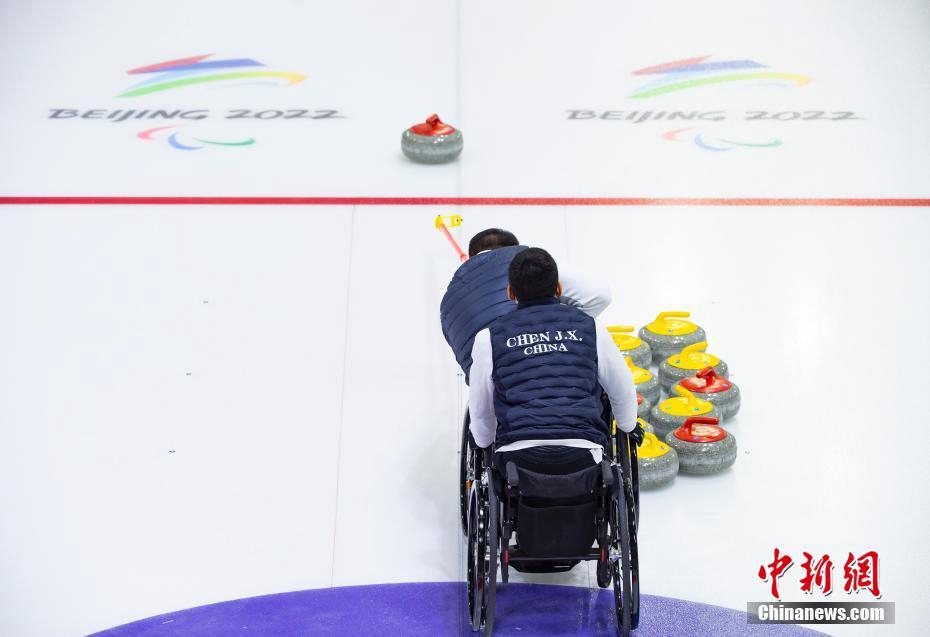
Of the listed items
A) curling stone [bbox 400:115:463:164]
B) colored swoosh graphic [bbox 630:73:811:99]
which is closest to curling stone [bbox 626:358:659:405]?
curling stone [bbox 400:115:463:164]

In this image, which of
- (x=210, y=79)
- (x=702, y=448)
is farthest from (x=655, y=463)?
(x=210, y=79)

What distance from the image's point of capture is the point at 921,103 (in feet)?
20.6

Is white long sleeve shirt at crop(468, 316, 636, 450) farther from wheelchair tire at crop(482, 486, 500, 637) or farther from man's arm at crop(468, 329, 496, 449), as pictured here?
wheelchair tire at crop(482, 486, 500, 637)

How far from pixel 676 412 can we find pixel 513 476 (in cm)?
133

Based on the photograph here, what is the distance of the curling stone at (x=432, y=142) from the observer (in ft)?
19.2

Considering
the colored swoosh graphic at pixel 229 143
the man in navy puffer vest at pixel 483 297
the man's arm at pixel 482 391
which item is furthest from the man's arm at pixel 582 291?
the colored swoosh graphic at pixel 229 143

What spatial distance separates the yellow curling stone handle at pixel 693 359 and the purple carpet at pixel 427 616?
1148 millimetres

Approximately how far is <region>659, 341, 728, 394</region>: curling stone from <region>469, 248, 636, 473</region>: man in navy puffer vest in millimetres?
1289

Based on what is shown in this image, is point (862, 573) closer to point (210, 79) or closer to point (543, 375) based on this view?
point (543, 375)

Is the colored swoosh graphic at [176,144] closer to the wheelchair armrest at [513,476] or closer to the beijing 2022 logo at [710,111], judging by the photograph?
the beijing 2022 logo at [710,111]

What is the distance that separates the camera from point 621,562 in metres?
2.95

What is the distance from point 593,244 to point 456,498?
1778 mm

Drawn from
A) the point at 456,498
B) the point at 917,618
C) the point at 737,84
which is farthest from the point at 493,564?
the point at 737,84

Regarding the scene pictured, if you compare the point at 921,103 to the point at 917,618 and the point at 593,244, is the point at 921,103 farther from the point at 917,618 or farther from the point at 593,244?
the point at 917,618
